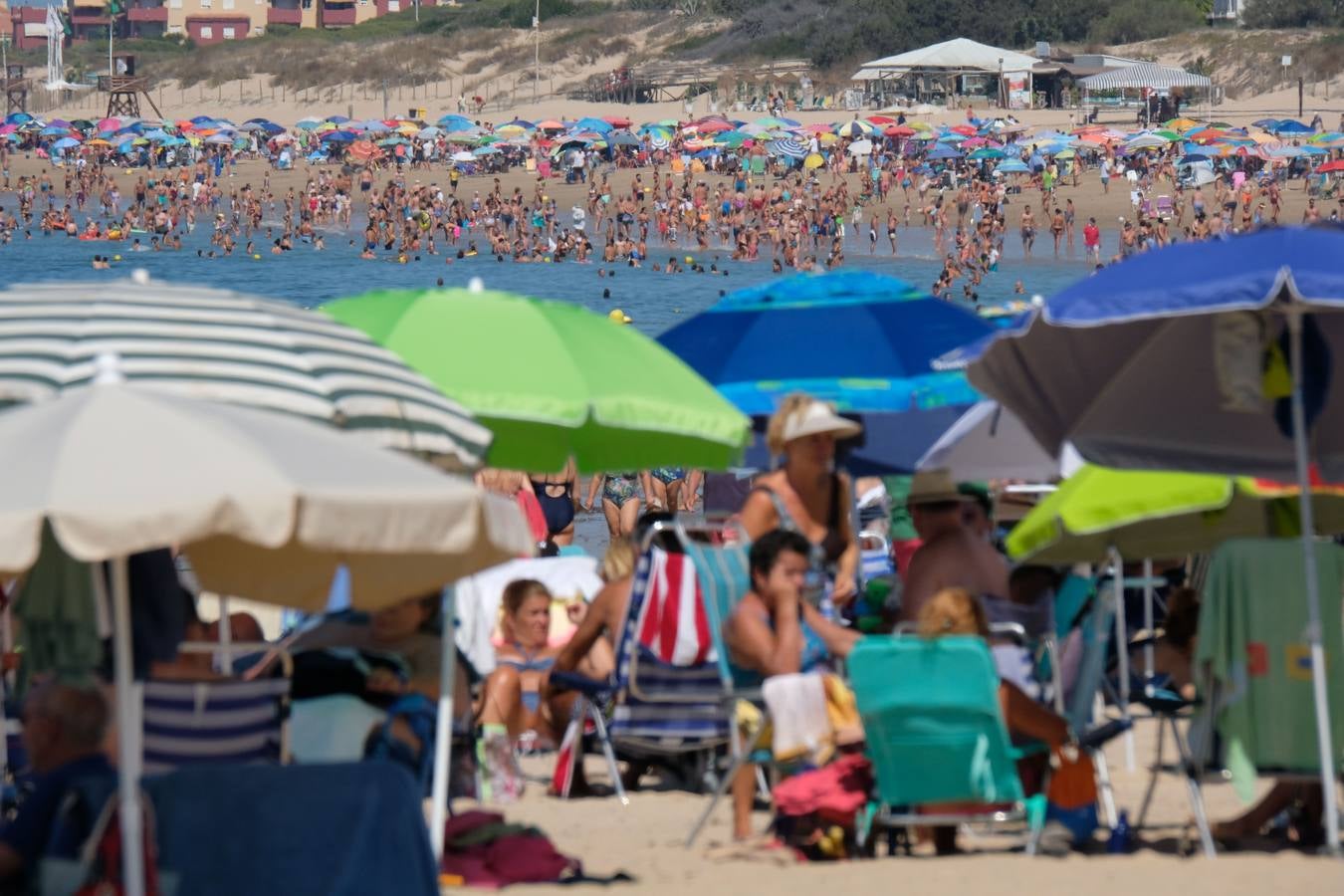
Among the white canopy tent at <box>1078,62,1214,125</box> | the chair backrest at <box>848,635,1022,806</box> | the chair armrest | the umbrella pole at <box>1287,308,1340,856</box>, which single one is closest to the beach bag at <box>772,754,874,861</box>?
the chair backrest at <box>848,635,1022,806</box>

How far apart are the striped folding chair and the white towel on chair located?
1395 mm

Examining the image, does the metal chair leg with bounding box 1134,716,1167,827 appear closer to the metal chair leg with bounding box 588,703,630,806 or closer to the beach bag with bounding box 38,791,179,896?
the metal chair leg with bounding box 588,703,630,806

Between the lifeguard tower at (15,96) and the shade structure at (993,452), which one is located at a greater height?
the lifeguard tower at (15,96)

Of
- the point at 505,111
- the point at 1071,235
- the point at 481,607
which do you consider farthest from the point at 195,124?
the point at 481,607

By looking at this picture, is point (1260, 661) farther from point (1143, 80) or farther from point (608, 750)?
point (1143, 80)

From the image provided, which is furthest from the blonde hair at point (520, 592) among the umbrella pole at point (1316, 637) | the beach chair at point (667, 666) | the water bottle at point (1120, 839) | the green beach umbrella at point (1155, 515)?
the umbrella pole at point (1316, 637)

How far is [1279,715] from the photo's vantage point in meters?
5.41

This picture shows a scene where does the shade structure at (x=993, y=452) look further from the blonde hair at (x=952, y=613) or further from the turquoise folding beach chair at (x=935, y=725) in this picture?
the turquoise folding beach chair at (x=935, y=725)

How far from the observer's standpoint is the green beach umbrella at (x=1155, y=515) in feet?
19.9

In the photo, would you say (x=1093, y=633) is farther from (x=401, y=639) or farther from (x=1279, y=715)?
(x=401, y=639)

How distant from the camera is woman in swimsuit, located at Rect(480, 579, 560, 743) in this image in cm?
713

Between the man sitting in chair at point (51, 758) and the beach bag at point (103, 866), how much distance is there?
0.05m

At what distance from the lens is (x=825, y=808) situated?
5.46 meters

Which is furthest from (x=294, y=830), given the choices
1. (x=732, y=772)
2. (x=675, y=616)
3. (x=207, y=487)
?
(x=675, y=616)
